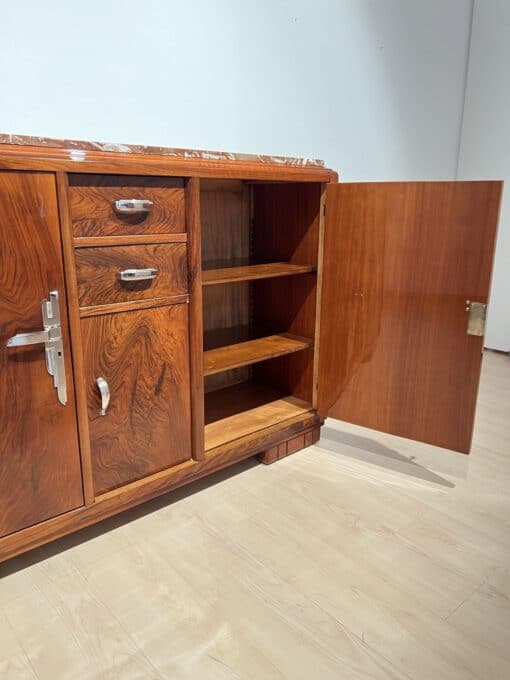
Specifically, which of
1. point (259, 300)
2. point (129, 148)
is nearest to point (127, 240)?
point (129, 148)

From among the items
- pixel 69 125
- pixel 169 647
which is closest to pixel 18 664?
pixel 169 647

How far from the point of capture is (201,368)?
56.3 inches

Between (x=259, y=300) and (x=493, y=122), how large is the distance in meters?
2.11

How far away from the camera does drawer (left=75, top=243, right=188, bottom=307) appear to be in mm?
1173

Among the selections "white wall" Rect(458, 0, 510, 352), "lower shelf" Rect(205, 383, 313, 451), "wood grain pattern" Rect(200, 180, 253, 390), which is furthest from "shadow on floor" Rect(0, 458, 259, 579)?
"white wall" Rect(458, 0, 510, 352)

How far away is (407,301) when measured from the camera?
155cm

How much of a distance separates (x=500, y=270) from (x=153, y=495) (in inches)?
106

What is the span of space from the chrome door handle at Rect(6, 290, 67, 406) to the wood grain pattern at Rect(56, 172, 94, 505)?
0.10ft

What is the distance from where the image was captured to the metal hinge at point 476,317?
1410 millimetres

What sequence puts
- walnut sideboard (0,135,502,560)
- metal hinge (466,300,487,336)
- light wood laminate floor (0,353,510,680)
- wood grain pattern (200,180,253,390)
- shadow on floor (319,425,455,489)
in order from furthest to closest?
wood grain pattern (200,180,253,390)
shadow on floor (319,425,455,489)
metal hinge (466,300,487,336)
walnut sideboard (0,135,502,560)
light wood laminate floor (0,353,510,680)

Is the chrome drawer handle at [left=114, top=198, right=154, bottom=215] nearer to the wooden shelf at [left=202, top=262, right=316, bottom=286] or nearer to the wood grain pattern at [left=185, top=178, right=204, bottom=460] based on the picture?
the wood grain pattern at [left=185, top=178, right=204, bottom=460]

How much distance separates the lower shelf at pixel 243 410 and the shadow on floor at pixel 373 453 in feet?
0.65

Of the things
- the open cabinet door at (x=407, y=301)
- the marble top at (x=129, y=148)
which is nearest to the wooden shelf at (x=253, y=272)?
the open cabinet door at (x=407, y=301)

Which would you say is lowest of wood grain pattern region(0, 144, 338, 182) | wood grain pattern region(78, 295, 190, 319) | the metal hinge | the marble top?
the metal hinge
